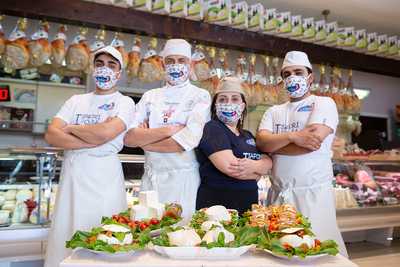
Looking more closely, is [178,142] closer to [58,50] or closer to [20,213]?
[20,213]

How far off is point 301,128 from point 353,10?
9.82 feet

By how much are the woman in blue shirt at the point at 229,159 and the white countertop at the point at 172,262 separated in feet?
2.34

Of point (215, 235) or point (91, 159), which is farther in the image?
point (91, 159)

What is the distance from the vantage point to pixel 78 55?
3592 millimetres

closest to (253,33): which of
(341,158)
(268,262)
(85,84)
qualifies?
(341,158)

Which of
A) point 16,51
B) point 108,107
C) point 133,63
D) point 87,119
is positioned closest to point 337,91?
point 133,63

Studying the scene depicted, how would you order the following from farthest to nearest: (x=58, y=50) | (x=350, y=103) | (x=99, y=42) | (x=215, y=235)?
1. (x=350, y=103)
2. (x=99, y=42)
3. (x=58, y=50)
4. (x=215, y=235)

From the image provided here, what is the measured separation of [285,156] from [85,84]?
341 cm

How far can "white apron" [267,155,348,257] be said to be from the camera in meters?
2.51

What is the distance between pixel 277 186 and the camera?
2693 mm

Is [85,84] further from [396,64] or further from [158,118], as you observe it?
[396,64]

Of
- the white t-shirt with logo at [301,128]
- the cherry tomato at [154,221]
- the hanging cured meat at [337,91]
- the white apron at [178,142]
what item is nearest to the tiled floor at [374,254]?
the white t-shirt with logo at [301,128]

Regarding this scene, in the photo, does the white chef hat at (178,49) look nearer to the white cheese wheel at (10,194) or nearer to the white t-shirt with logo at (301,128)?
the white t-shirt with logo at (301,128)

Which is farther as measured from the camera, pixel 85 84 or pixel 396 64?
pixel 396 64
